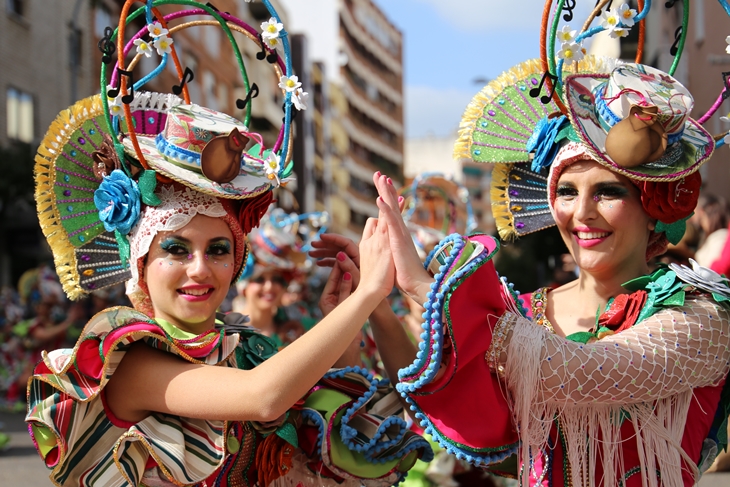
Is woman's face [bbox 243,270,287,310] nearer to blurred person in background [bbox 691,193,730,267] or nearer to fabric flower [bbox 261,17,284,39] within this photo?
blurred person in background [bbox 691,193,730,267]

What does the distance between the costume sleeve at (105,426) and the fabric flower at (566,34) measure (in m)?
1.40

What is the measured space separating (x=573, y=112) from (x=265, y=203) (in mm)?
1020

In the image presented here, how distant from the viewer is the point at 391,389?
288 cm

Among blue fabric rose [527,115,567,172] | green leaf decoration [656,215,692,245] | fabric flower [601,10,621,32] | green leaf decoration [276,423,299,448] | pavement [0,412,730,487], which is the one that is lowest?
pavement [0,412,730,487]

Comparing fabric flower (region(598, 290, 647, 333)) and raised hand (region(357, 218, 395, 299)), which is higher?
raised hand (region(357, 218, 395, 299))

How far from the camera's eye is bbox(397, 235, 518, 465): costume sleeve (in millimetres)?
2299

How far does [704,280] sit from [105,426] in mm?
1741

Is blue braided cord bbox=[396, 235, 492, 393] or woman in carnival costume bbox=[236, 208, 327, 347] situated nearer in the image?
blue braided cord bbox=[396, 235, 492, 393]

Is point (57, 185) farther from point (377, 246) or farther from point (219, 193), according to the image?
point (377, 246)


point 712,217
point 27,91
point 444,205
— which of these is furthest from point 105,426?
point 27,91

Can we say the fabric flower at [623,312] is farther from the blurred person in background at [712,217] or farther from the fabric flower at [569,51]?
the blurred person in background at [712,217]

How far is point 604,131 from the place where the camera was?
8.34 feet

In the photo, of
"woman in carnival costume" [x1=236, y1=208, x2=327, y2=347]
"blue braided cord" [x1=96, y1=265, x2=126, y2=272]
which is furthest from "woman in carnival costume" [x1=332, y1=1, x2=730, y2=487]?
A: "woman in carnival costume" [x1=236, y1=208, x2=327, y2=347]

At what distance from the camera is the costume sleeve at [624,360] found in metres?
2.33
